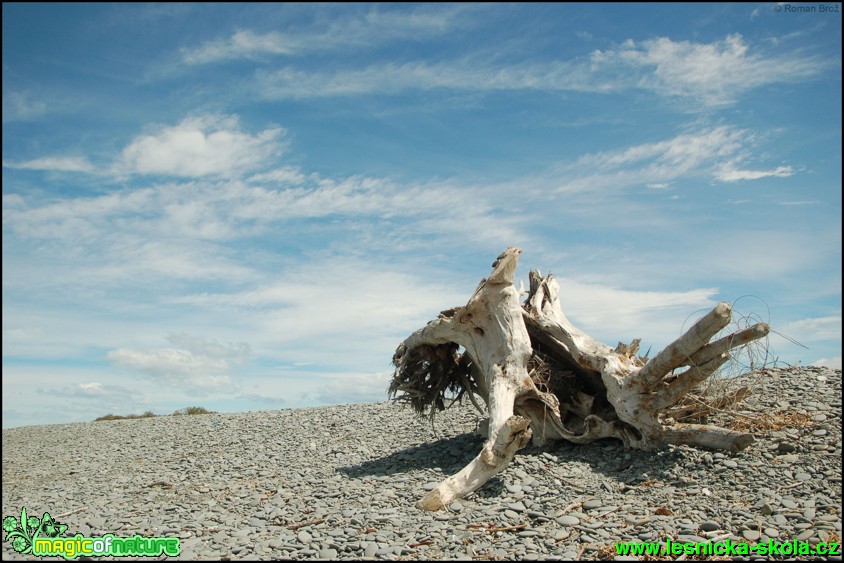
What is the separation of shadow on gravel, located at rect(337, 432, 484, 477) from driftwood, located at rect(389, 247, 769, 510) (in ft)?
2.76

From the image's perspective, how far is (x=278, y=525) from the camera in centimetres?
823

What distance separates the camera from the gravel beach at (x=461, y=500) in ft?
23.6

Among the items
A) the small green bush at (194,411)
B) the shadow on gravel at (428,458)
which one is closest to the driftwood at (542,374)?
the shadow on gravel at (428,458)

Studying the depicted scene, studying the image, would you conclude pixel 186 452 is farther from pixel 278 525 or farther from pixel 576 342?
pixel 576 342

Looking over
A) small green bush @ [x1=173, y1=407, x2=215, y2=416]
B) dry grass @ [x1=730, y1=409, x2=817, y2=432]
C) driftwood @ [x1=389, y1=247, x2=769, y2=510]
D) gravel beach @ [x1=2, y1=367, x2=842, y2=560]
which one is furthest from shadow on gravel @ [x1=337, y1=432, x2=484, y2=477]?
small green bush @ [x1=173, y1=407, x2=215, y2=416]

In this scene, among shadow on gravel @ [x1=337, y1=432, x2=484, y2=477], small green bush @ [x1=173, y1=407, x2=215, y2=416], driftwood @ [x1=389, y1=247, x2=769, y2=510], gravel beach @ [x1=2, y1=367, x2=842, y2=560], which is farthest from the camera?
small green bush @ [x1=173, y1=407, x2=215, y2=416]

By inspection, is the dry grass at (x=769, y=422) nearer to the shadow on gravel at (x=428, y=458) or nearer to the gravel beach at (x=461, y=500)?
the gravel beach at (x=461, y=500)

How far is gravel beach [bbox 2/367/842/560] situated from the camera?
720 centimetres

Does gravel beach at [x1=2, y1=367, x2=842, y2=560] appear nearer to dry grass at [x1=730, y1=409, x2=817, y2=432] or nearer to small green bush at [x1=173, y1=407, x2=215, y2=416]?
dry grass at [x1=730, y1=409, x2=817, y2=432]

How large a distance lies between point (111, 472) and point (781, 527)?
12.6 metres

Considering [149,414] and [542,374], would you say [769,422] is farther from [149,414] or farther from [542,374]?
[149,414]

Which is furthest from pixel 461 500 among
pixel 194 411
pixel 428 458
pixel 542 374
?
pixel 194 411

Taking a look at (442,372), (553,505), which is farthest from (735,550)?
(442,372)

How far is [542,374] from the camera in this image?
11000 mm
